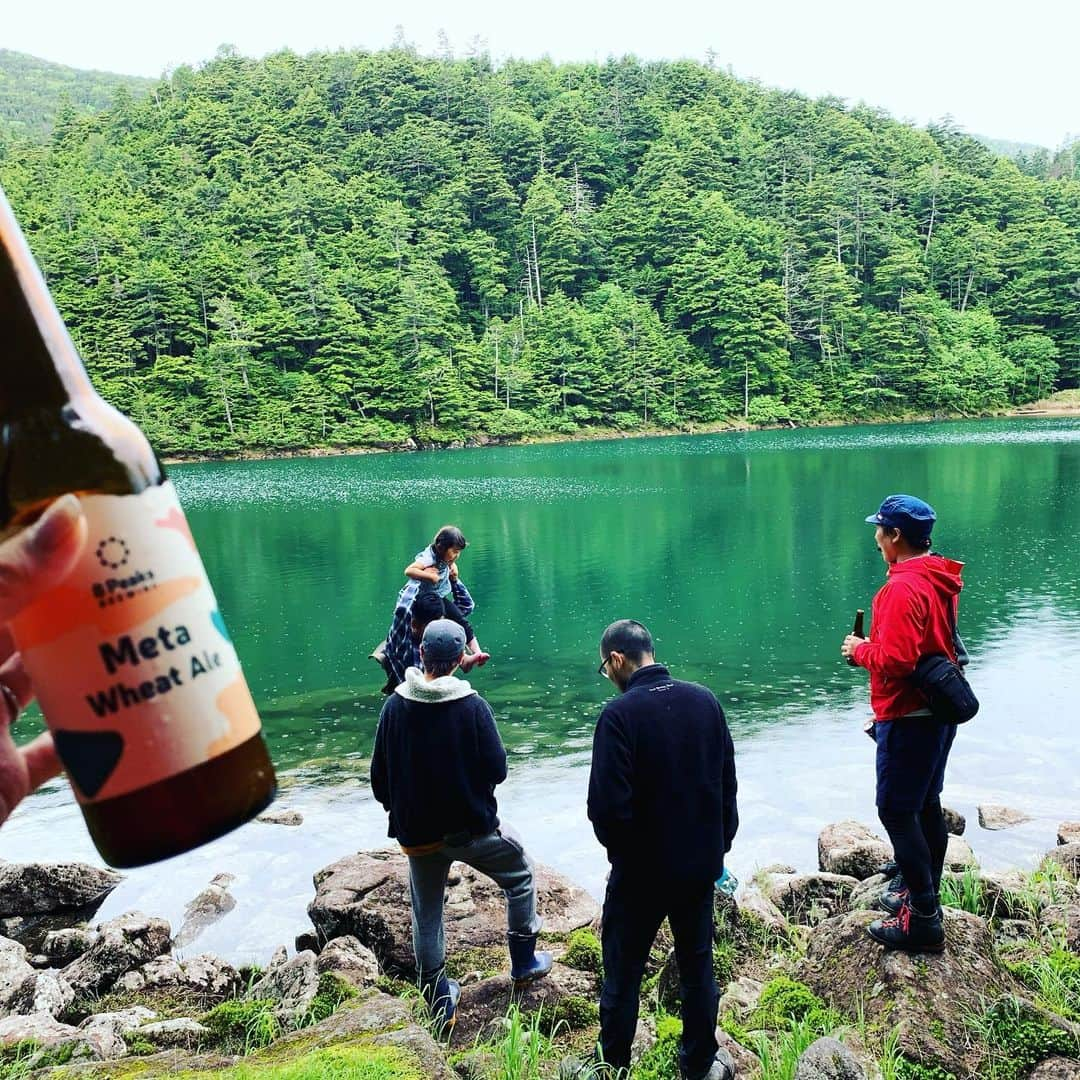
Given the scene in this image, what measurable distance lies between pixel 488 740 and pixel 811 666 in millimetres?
10431

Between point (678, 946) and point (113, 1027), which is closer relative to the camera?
point (678, 946)

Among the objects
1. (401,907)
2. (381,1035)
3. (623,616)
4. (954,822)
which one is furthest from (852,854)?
(623,616)

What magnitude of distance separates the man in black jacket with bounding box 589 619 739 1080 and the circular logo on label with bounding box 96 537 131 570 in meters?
2.59

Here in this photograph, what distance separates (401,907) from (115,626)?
210 inches

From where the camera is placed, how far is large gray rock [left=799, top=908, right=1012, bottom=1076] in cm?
395

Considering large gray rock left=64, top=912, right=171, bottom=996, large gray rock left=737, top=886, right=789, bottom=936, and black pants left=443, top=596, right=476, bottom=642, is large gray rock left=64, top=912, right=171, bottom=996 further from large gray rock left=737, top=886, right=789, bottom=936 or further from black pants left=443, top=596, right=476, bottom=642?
large gray rock left=737, top=886, right=789, bottom=936

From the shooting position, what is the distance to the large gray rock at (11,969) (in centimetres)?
541

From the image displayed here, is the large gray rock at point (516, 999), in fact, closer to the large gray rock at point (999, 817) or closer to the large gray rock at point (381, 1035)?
the large gray rock at point (381, 1035)

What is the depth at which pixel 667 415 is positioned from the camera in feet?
252

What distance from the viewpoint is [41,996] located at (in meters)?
5.47

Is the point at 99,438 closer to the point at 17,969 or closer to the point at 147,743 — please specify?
the point at 147,743

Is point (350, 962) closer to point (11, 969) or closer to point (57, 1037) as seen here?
point (57, 1037)

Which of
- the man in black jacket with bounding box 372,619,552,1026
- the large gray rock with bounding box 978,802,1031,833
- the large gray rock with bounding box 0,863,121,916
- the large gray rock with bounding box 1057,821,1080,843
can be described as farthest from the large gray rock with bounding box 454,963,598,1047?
the large gray rock with bounding box 978,802,1031,833

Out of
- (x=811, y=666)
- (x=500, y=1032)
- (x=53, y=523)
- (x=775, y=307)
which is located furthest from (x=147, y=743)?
(x=775, y=307)
